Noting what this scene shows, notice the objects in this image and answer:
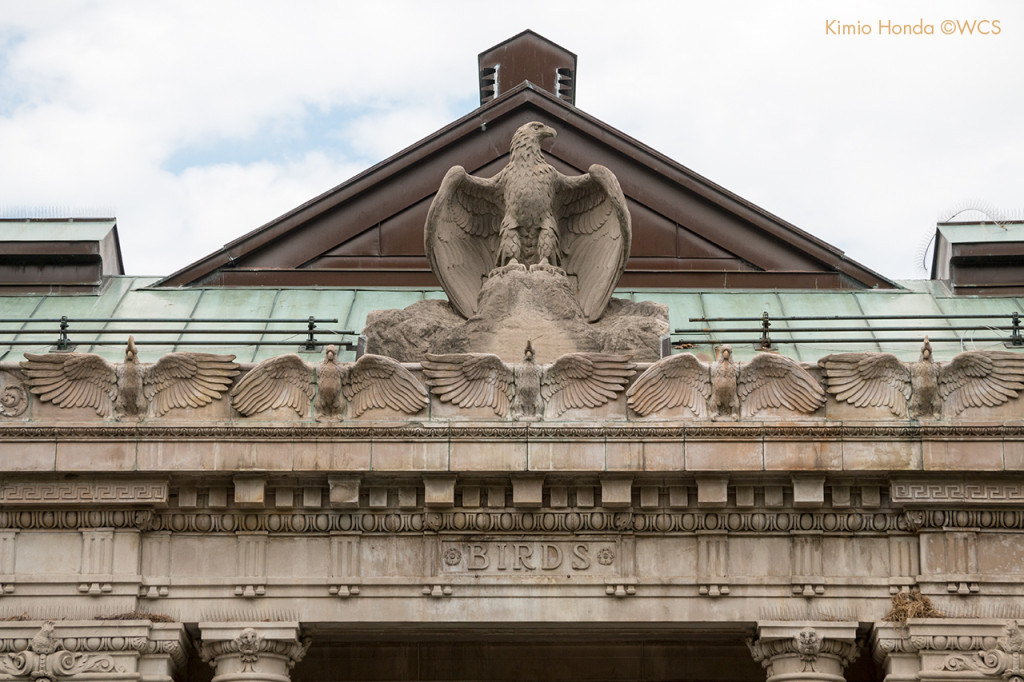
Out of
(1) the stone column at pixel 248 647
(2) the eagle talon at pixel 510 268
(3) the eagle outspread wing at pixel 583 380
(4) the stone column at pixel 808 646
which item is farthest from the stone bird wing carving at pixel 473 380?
(4) the stone column at pixel 808 646

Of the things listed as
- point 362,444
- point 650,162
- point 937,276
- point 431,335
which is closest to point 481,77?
point 650,162

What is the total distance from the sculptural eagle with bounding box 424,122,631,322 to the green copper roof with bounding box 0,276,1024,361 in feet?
12.5

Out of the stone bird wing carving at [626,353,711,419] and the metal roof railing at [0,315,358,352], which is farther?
the metal roof railing at [0,315,358,352]

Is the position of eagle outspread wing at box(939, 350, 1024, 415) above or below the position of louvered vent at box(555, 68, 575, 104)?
below

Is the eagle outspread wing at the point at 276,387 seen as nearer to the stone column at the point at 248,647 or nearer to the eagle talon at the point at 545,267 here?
the stone column at the point at 248,647

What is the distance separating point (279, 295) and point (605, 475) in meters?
12.8

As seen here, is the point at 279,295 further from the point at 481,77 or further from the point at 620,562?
the point at 620,562

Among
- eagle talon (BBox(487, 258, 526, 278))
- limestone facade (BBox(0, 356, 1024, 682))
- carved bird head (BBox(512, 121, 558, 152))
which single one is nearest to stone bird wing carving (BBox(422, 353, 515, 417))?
limestone facade (BBox(0, 356, 1024, 682))

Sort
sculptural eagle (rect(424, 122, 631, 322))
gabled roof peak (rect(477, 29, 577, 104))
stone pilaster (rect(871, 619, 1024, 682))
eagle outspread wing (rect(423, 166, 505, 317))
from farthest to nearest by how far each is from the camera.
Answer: gabled roof peak (rect(477, 29, 577, 104))
eagle outspread wing (rect(423, 166, 505, 317))
sculptural eagle (rect(424, 122, 631, 322))
stone pilaster (rect(871, 619, 1024, 682))

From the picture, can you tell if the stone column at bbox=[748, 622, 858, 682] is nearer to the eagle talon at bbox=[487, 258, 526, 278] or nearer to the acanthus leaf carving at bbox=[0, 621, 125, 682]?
the eagle talon at bbox=[487, 258, 526, 278]

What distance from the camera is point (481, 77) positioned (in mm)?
43750

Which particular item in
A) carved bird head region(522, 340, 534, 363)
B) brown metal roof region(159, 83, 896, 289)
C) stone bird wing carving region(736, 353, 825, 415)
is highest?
brown metal roof region(159, 83, 896, 289)

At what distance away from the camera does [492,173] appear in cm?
4047

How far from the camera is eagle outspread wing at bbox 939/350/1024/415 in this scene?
27.9 m
